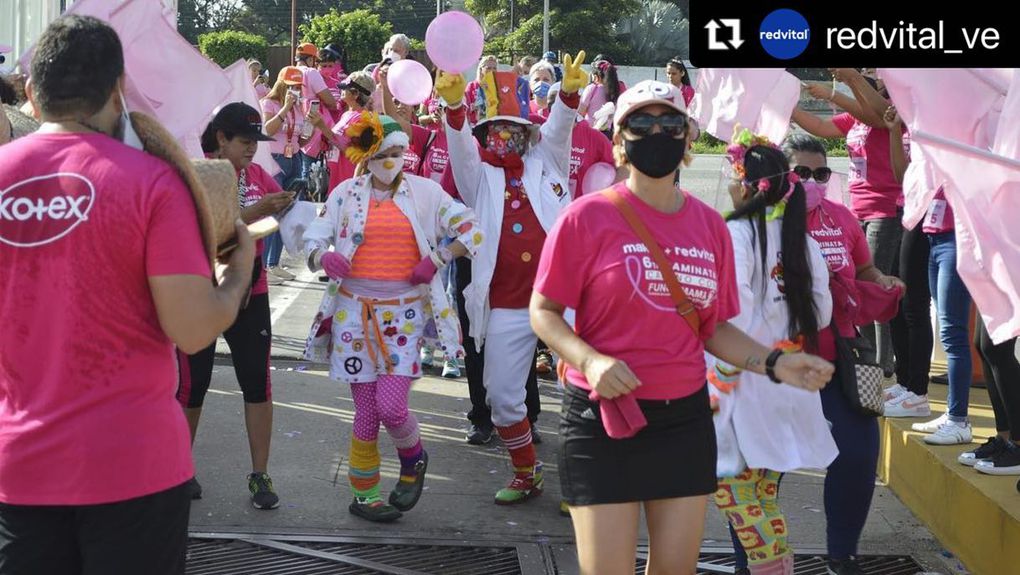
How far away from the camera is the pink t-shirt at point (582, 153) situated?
7.82 meters

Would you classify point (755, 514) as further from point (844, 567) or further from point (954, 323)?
point (954, 323)

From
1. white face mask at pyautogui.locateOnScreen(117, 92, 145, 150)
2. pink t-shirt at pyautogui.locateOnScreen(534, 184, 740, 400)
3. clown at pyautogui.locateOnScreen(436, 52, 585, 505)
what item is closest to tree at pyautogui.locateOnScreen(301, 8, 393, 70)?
clown at pyautogui.locateOnScreen(436, 52, 585, 505)

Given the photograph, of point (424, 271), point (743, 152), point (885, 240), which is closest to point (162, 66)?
point (424, 271)

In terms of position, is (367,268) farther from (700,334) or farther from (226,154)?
(700,334)

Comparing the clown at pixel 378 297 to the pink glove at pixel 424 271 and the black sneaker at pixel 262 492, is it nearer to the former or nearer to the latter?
the pink glove at pixel 424 271

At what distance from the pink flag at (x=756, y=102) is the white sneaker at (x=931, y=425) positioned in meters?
1.82

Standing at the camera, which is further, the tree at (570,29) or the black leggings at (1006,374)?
the tree at (570,29)

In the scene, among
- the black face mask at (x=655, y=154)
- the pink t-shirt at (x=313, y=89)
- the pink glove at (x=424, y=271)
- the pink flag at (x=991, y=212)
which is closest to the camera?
the black face mask at (x=655, y=154)

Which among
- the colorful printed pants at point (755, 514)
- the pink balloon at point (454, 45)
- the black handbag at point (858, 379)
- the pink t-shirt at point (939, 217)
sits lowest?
the colorful printed pants at point (755, 514)

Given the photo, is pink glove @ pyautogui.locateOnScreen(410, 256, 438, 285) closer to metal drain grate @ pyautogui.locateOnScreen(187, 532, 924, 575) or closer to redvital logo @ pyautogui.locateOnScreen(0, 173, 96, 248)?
metal drain grate @ pyautogui.locateOnScreen(187, 532, 924, 575)

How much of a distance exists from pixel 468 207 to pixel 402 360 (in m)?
0.99

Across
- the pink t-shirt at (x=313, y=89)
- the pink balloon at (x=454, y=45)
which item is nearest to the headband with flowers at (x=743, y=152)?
the pink balloon at (x=454, y=45)

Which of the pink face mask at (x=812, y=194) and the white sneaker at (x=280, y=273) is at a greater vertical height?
the pink face mask at (x=812, y=194)

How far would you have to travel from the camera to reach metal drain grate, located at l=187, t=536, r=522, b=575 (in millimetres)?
5508
